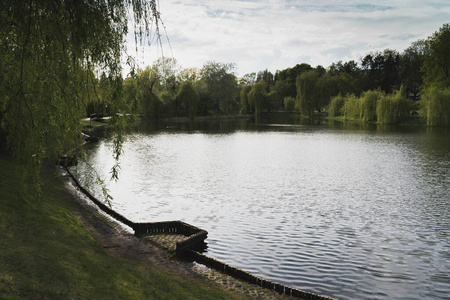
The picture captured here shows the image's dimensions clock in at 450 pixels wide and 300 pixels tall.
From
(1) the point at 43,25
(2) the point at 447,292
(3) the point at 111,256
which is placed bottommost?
(2) the point at 447,292

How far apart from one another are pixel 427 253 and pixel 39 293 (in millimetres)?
10359

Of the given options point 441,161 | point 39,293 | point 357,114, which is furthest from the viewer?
point 357,114

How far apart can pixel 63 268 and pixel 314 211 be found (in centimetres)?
1058

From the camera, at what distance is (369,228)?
1297 centimetres

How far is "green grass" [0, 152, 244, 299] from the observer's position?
5.96 metres

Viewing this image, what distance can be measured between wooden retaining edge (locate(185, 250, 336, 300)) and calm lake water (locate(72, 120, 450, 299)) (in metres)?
0.91

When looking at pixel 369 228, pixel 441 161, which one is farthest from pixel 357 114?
pixel 369 228

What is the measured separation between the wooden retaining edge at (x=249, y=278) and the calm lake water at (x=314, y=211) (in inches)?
36.0

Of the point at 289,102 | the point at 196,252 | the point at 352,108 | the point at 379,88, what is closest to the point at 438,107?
the point at 379,88

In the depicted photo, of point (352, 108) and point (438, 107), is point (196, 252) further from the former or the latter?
point (352, 108)

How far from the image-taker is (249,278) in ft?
28.0

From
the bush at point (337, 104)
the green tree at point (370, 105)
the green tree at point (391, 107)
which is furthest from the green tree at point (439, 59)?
the bush at point (337, 104)

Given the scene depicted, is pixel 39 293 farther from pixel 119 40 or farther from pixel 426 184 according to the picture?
pixel 426 184

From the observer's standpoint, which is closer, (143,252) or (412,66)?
(143,252)
